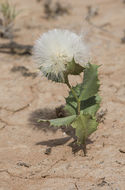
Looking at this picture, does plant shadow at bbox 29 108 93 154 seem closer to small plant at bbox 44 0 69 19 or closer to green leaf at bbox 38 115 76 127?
green leaf at bbox 38 115 76 127

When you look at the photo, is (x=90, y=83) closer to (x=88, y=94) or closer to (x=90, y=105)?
(x=88, y=94)

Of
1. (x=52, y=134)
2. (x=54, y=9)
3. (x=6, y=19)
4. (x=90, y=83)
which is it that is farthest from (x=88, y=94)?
(x=54, y=9)

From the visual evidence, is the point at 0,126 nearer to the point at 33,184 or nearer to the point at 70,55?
the point at 33,184

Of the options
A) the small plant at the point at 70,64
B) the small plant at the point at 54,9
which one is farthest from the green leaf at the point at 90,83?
the small plant at the point at 54,9

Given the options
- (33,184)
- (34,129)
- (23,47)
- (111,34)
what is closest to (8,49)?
(23,47)

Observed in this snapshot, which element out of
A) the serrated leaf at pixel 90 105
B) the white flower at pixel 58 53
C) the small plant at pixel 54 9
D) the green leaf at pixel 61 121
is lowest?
the green leaf at pixel 61 121

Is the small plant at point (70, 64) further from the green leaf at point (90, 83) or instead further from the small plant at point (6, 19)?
the small plant at point (6, 19)
